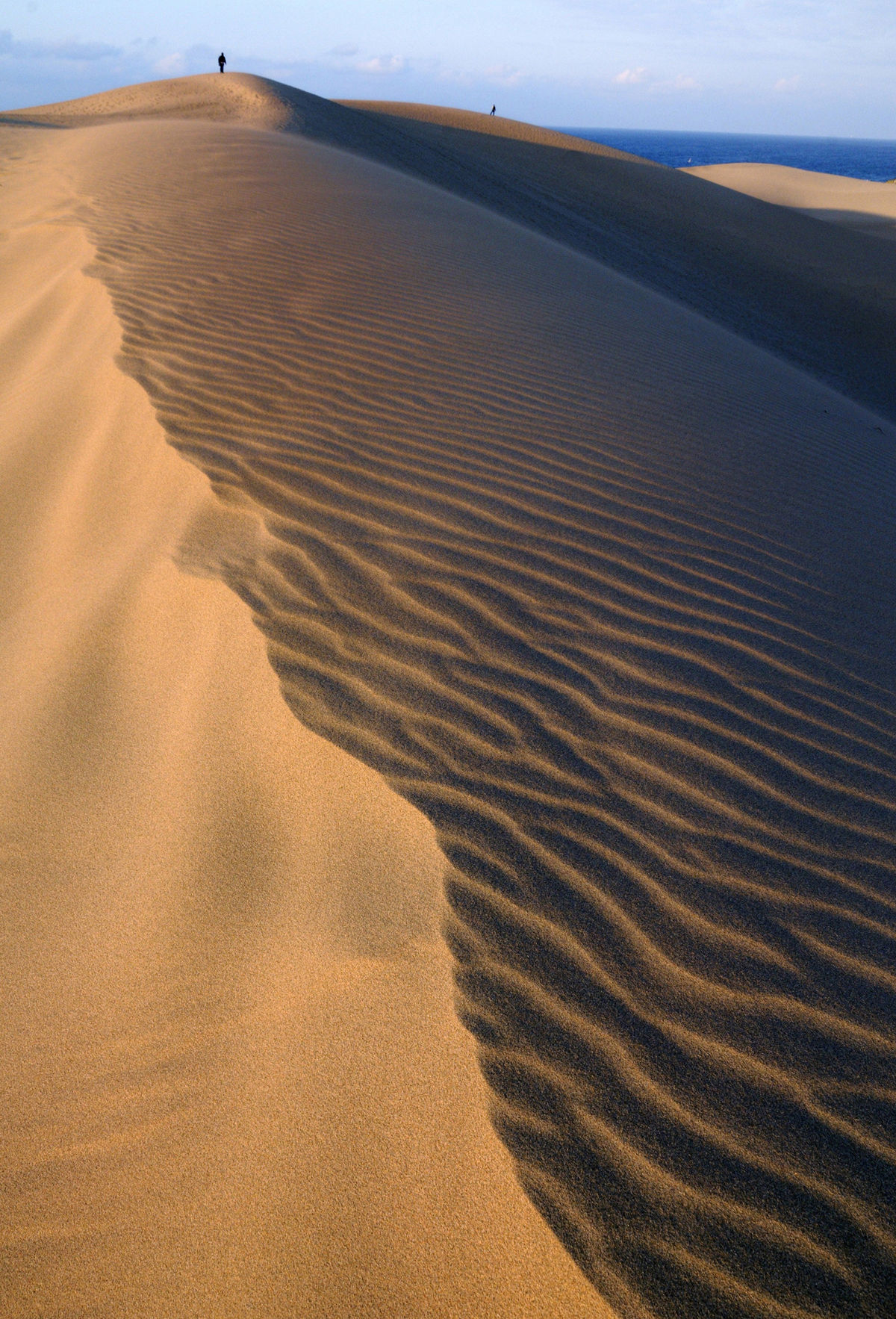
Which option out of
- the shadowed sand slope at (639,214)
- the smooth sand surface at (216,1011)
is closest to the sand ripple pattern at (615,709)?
the smooth sand surface at (216,1011)

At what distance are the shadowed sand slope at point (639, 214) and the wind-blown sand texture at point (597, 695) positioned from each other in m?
5.71

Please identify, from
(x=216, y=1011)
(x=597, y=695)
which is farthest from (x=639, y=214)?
(x=216, y=1011)

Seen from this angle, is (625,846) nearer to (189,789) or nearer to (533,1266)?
(533,1266)

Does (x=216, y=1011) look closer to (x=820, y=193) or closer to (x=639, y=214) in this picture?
(x=639, y=214)

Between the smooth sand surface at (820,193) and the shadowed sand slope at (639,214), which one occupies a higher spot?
the smooth sand surface at (820,193)

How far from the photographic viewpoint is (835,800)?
2588mm

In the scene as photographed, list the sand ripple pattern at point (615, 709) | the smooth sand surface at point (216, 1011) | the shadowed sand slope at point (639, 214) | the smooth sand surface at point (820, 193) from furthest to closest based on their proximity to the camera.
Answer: the smooth sand surface at point (820, 193) < the shadowed sand slope at point (639, 214) < the sand ripple pattern at point (615, 709) < the smooth sand surface at point (216, 1011)

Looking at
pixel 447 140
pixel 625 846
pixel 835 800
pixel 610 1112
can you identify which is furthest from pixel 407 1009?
pixel 447 140

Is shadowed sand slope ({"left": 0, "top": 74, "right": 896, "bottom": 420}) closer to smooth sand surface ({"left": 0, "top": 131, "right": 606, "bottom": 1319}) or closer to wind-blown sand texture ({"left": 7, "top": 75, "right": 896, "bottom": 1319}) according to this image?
wind-blown sand texture ({"left": 7, "top": 75, "right": 896, "bottom": 1319})

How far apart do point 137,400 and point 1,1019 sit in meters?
3.42

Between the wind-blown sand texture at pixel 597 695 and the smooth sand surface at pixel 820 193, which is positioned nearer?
the wind-blown sand texture at pixel 597 695

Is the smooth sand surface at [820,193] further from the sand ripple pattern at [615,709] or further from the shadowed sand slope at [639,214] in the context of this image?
the sand ripple pattern at [615,709]

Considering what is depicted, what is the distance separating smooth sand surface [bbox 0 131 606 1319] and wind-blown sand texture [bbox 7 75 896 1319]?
32 mm

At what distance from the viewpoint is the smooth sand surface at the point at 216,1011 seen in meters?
1.58
